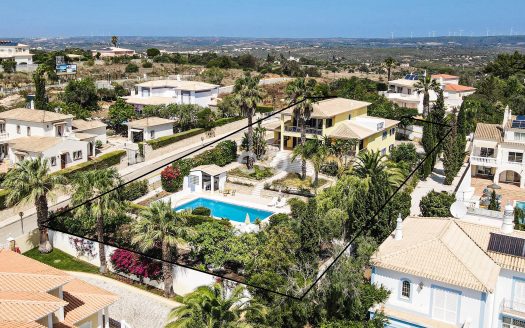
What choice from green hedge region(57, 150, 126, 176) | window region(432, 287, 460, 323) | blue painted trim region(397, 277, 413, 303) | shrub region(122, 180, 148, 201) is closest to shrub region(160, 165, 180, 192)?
shrub region(122, 180, 148, 201)

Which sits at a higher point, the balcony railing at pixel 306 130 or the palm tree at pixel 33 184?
the balcony railing at pixel 306 130

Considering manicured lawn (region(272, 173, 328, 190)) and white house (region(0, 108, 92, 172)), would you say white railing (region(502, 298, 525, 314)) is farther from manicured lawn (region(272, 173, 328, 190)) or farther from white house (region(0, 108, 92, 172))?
white house (region(0, 108, 92, 172))

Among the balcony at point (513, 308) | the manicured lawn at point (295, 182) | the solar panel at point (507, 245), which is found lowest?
the balcony at point (513, 308)

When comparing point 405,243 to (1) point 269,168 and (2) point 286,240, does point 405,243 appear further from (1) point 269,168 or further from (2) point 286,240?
(1) point 269,168

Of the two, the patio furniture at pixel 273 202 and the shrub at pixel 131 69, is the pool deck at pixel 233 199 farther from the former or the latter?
the shrub at pixel 131 69

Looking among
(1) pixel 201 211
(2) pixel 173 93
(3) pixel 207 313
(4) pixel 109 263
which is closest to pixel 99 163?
(1) pixel 201 211

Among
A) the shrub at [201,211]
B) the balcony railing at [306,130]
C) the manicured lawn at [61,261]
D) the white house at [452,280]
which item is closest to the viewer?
the white house at [452,280]

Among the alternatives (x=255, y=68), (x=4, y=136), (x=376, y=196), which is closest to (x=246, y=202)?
(x=376, y=196)

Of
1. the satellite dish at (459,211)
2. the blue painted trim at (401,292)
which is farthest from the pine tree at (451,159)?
the blue painted trim at (401,292)
